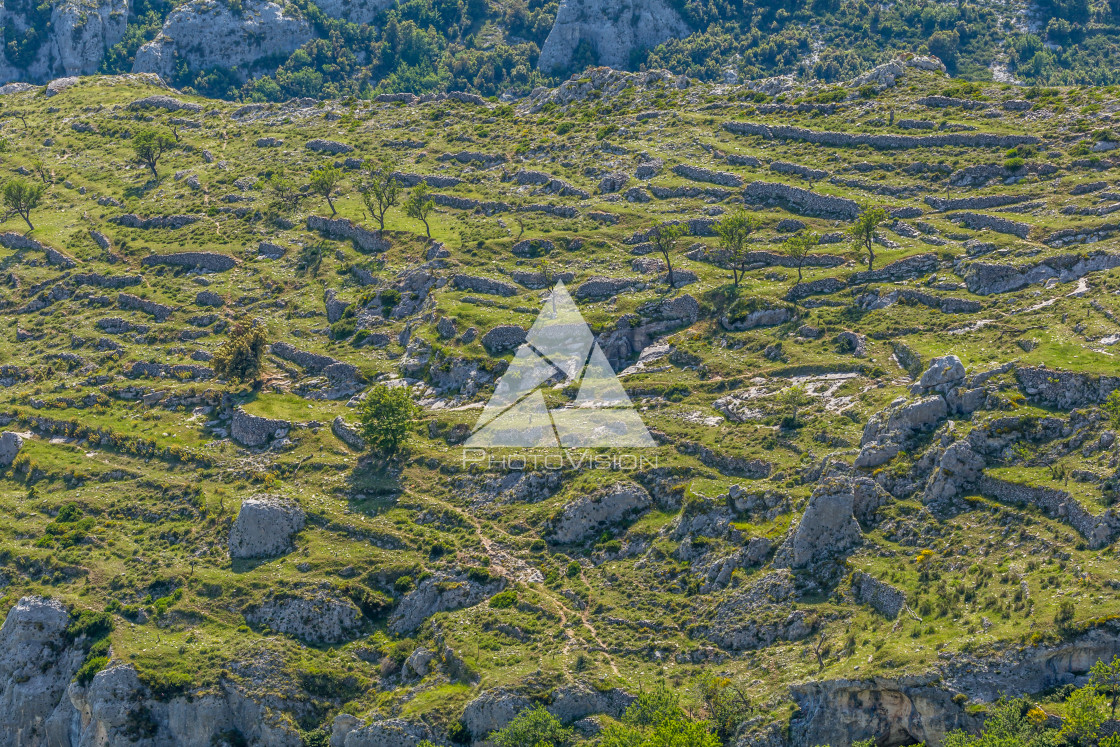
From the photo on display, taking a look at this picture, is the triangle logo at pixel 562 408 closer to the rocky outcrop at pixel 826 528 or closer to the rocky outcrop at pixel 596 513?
the rocky outcrop at pixel 596 513

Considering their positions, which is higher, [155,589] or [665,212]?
[665,212]

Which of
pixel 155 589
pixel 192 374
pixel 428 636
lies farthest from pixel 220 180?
pixel 428 636

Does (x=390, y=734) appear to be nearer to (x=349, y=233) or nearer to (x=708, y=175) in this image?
(x=349, y=233)

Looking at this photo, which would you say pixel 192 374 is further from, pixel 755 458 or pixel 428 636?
pixel 755 458

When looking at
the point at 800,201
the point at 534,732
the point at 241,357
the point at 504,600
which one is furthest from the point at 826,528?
the point at 241,357

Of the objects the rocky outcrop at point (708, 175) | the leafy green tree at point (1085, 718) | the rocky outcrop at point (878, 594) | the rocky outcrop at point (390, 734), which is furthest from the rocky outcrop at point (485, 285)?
the leafy green tree at point (1085, 718)
